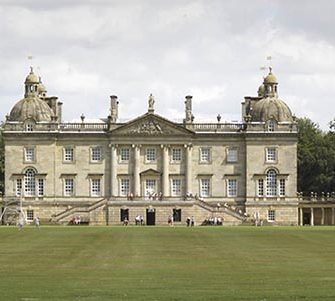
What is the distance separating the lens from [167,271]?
107ft

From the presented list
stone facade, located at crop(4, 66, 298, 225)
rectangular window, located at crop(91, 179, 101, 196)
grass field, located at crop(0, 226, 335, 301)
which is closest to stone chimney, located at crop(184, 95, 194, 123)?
stone facade, located at crop(4, 66, 298, 225)

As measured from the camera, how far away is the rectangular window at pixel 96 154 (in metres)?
101

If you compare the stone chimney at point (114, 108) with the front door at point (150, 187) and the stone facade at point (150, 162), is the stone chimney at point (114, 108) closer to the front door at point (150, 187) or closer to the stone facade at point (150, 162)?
the stone facade at point (150, 162)

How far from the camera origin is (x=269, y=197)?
329ft

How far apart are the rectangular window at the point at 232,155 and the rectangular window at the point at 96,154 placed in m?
11.4

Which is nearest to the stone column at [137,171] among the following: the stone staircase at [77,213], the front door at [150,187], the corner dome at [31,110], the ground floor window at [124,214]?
the front door at [150,187]

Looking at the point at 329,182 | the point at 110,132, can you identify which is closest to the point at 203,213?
the point at 110,132

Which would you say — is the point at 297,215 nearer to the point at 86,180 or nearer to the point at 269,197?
the point at 269,197

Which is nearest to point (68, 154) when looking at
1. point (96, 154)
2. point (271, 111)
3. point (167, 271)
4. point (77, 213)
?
point (96, 154)

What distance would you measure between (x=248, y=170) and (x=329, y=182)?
500 inches

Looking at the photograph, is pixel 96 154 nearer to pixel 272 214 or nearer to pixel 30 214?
pixel 30 214

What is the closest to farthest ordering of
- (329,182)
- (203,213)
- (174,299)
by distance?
(174,299) < (203,213) < (329,182)

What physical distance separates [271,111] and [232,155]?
17.1 feet

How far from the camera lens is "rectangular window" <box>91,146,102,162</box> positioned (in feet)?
331
